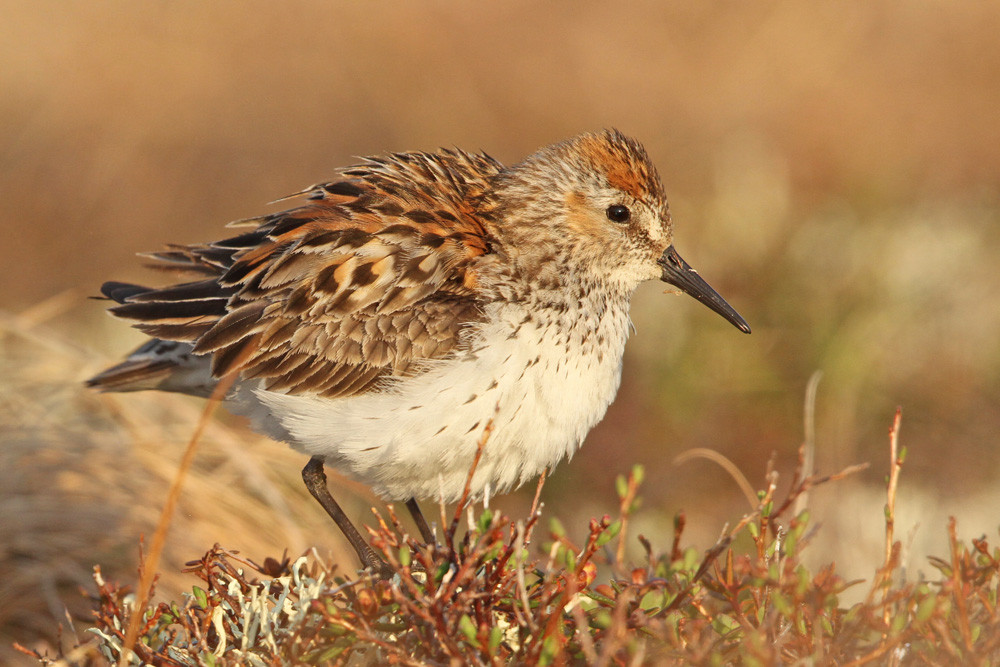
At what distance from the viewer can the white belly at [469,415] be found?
456cm

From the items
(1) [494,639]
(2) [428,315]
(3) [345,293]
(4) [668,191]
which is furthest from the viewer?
(4) [668,191]

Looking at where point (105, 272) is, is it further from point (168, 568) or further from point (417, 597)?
point (417, 597)

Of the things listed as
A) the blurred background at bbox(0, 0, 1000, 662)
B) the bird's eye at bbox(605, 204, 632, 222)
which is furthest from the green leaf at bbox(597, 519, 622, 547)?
the blurred background at bbox(0, 0, 1000, 662)

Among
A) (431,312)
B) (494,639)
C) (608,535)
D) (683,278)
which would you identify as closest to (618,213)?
(683,278)

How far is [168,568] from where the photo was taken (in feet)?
19.5

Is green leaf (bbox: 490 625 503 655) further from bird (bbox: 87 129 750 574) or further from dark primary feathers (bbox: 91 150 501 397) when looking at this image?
dark primary feathers (bbox: 91 150 501 397)

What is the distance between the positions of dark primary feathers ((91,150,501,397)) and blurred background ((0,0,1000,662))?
147cm

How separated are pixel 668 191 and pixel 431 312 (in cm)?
809

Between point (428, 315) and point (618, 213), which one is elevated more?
point (618, 213)

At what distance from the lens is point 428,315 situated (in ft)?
15.8

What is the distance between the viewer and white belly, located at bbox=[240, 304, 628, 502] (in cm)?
456

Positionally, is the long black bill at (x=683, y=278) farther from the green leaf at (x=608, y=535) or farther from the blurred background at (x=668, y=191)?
the green leaf at (x=608, y=535)

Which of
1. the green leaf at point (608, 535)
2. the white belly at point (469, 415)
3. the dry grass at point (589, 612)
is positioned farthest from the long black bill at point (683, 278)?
the green leaf at point (608, 535)

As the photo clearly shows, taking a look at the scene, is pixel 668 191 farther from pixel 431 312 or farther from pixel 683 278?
pixel 431 312
